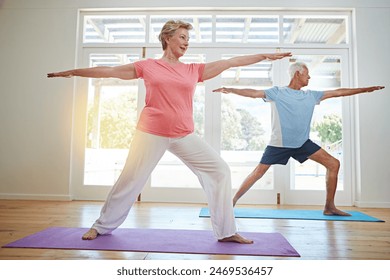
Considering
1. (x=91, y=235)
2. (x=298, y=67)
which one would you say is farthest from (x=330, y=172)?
(x=91, y=235)

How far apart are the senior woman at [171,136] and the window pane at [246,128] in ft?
6.17

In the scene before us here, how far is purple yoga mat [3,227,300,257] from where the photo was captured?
1.68 metres

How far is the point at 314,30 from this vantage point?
385cm

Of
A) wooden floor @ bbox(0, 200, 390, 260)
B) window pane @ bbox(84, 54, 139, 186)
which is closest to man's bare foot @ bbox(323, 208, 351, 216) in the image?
wooden floor @ bbox(0, 200, 390, 260)

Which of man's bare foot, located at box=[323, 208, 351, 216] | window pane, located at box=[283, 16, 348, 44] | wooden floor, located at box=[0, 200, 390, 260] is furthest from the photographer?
window pane, located at box=[283, 16, 348, 44]

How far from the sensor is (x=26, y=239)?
1836mm

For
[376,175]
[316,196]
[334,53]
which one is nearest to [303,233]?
[316,196]

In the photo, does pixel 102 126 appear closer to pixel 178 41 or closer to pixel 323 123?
pixel 178 41

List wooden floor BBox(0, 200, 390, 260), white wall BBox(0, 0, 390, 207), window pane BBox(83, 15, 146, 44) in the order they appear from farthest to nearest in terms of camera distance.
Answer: window pane BBox(83, 15, 146, 44) < white wall BBox(0, 0, 390, 207) < wooden floor BBox(0, 200, 390, 260)

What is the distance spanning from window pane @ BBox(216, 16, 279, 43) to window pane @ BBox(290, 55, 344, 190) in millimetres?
452

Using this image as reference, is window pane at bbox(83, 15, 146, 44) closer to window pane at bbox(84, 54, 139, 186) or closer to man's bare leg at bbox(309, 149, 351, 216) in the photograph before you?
window pane at bbox(84, 54, 139, 186)

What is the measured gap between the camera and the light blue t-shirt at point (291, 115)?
2889 mm

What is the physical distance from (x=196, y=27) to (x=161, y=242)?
2994mm

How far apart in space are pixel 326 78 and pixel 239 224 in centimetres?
238
